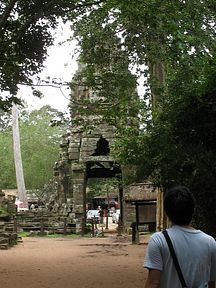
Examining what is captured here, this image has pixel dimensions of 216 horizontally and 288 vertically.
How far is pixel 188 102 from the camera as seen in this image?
7645mm

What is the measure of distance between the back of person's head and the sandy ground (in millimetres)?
6001

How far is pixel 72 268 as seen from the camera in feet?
37.1

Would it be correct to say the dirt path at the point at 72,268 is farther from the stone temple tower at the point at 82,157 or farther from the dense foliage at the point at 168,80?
the stone temple tower at the point at 82,157

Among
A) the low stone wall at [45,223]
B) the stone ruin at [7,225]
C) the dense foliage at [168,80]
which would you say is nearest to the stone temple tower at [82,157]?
the low stone wall at [45,223]

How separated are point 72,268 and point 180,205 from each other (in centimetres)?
890

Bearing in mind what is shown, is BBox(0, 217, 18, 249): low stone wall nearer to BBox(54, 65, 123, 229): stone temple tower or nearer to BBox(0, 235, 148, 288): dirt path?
BBox(0, 235, 148, 288): dirt path

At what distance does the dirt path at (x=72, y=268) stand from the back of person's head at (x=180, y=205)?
19.5 feet

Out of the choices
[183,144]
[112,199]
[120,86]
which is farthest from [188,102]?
[112,199]

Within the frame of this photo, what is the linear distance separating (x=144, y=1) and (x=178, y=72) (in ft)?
5.44

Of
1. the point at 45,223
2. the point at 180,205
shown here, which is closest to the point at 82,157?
the point at 45,223

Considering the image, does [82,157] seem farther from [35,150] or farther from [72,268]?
[35,150]

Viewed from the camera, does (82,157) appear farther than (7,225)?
Yes

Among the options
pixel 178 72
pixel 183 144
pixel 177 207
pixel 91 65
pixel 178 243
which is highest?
pixel 91 65

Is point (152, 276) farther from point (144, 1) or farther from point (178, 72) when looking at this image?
point (144, 1)
